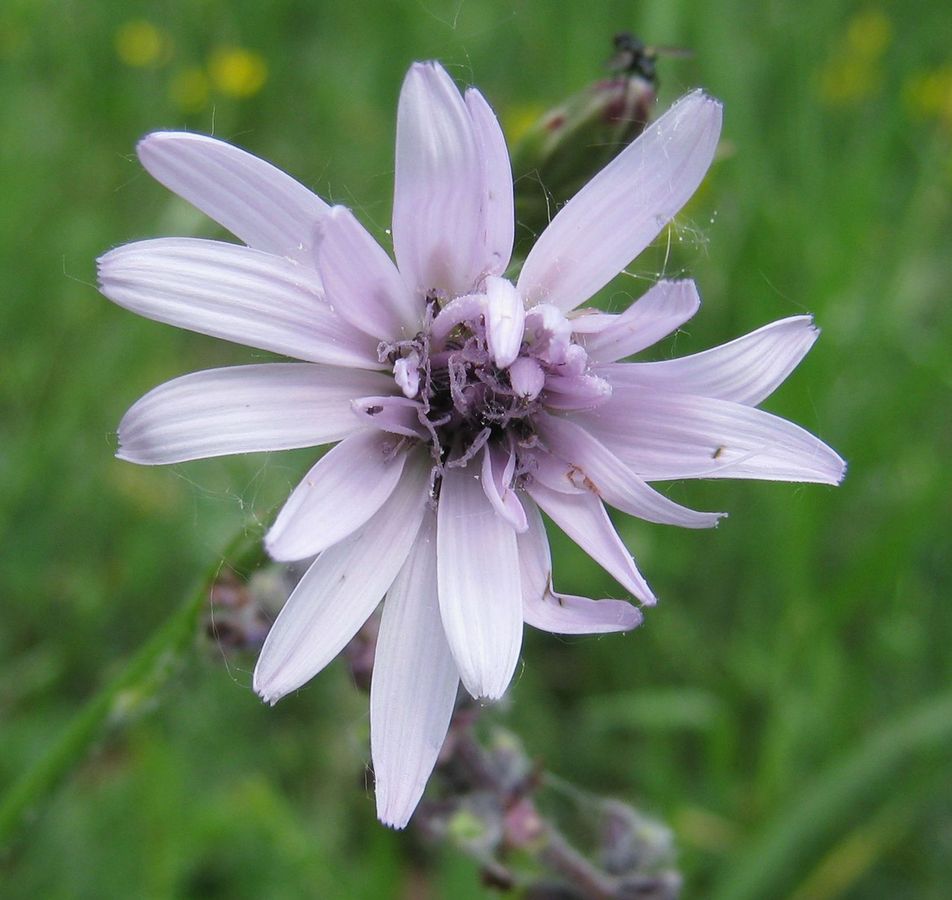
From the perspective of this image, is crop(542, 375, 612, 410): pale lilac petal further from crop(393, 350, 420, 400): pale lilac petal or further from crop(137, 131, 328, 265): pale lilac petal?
crop(137, 131, 328, 265): pale lilac petal

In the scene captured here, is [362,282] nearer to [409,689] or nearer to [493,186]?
[493,186]

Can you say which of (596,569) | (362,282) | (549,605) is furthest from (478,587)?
(596,569)

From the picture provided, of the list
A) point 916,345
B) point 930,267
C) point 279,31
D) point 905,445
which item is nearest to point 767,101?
point 930,267

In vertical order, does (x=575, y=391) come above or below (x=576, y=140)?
below

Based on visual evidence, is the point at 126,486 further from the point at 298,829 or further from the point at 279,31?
the point at 279,31

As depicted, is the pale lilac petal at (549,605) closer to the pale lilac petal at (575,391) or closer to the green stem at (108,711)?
the pale lilac petal at (575,391)

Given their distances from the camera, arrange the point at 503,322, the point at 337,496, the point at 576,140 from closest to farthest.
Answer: the point at 503,322, the point at 337,496, the point at 576,140
